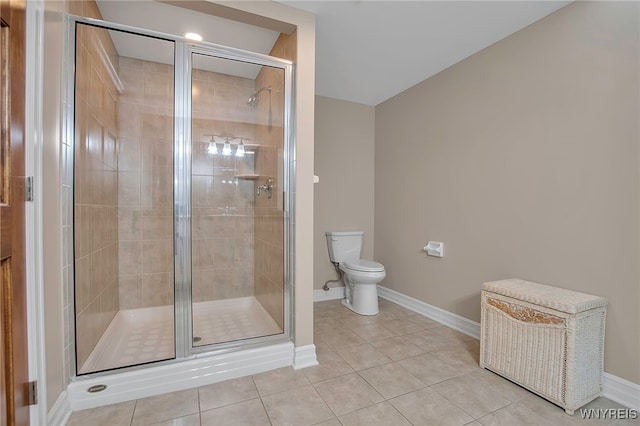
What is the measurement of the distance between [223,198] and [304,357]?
62.1 inches

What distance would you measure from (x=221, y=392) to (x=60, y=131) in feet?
5.36

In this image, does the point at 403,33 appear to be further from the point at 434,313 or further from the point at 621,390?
the point at 621,390

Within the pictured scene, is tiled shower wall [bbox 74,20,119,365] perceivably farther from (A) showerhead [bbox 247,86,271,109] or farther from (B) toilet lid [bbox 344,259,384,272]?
(B) toilet lid [bbox 344,259,384,272]

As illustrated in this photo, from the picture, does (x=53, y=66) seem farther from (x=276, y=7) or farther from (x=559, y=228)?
(x=559, y=228)

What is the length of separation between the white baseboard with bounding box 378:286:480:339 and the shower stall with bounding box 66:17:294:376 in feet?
5.01

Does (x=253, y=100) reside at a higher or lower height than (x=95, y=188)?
higher

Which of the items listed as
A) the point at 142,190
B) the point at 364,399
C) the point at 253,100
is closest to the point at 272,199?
the point at 253,100

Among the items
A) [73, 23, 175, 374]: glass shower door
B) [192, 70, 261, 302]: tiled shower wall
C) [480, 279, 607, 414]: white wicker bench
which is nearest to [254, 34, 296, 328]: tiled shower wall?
[192, 70, 261, 302]: tiled shower wall

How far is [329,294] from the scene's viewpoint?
3420 millimetres

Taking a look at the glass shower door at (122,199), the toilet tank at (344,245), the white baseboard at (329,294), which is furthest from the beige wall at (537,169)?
the glass shower door at (122,199)

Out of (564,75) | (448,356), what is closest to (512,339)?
(448,356)

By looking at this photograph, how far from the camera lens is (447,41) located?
228cm

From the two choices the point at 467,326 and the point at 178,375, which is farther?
the point at 467,326

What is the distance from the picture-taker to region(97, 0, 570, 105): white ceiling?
1.90 m
